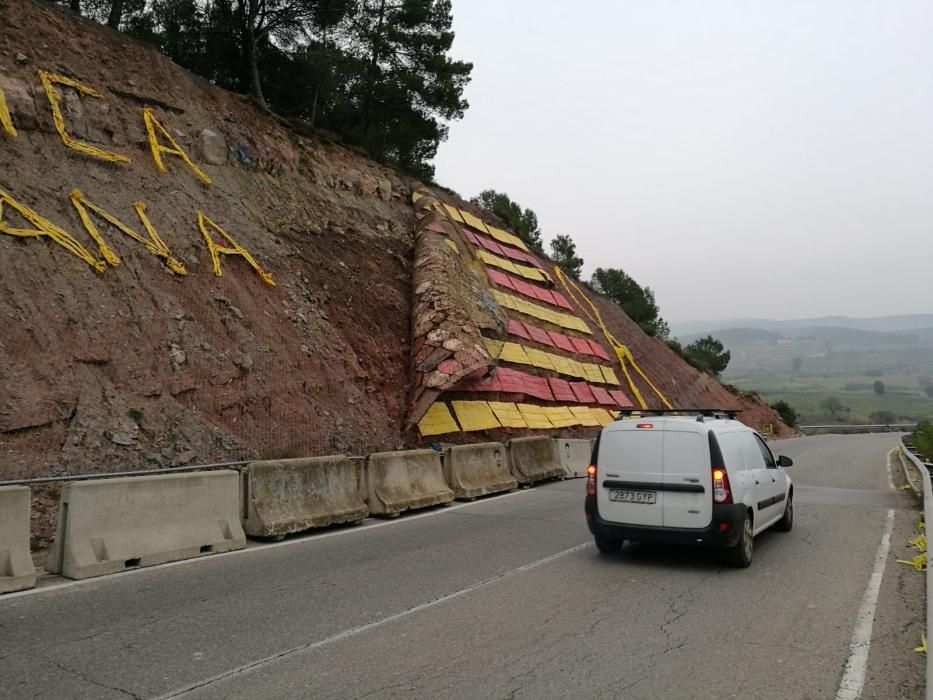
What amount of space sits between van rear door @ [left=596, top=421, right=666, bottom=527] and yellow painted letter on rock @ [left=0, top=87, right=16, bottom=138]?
44.7ft

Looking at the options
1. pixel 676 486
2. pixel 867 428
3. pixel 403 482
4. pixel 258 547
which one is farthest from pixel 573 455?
pixel 867 428

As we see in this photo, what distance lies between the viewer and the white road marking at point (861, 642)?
451cm

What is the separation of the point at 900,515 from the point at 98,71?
19.9 meters

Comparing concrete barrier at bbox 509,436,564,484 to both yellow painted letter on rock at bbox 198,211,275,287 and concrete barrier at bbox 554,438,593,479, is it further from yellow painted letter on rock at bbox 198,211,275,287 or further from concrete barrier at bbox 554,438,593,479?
yellow painted letter on rock at bbox 198,211,275,287

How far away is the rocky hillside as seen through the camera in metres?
11.7

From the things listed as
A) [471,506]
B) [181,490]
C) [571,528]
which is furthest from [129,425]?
[571,528]

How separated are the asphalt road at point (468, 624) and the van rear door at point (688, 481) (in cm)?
62

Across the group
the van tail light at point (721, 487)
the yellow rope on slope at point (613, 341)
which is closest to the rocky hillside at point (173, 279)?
the van tail light at point (721, 487)

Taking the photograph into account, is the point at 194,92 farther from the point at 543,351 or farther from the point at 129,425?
the point at 543,351

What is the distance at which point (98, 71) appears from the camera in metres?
17.6

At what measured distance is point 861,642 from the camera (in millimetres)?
5391

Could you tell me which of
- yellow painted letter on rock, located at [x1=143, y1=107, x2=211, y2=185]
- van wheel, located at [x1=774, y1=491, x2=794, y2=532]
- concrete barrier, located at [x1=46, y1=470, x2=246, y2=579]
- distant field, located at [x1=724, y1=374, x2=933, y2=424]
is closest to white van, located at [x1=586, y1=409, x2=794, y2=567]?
van wheel, located at [x1=774, y1=491, x2=794, y2=532]

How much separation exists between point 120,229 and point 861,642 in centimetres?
1455

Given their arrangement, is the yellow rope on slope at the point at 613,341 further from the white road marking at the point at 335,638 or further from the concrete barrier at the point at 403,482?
the white road marking at the point at 335,638
